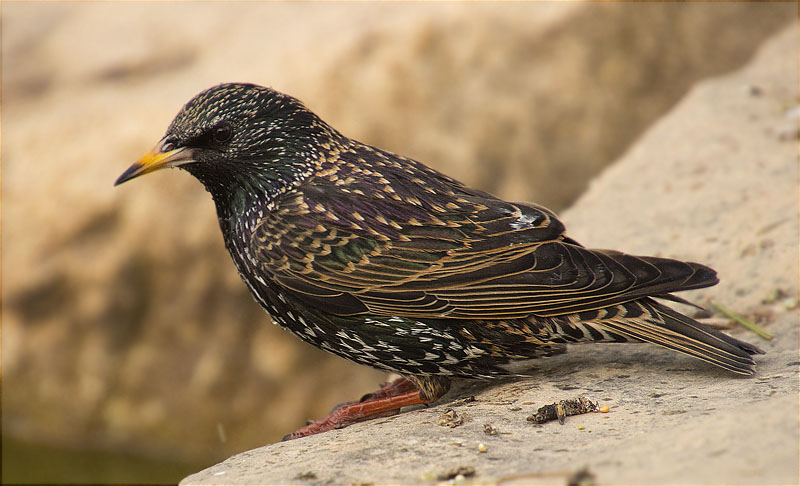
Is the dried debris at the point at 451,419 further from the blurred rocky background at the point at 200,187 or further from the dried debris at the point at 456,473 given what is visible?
the blurred rocky background at the point at 200,187

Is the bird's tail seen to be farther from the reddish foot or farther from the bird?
the reddish foot

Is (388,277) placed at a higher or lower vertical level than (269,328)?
lower

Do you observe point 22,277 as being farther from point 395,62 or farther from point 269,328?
point 395,62

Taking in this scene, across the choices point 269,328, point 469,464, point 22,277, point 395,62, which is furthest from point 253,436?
point 469,464

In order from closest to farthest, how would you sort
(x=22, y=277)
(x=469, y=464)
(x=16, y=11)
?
(x=469, y=464)
(x=22, y=277)
(x=16, y=11)

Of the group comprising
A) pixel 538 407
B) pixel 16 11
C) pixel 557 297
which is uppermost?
pixel 16 11

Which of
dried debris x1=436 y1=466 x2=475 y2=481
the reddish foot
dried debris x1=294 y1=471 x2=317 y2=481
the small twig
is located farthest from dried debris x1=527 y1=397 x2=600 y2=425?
the small twig

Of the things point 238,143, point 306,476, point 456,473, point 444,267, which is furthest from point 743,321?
point 238,143
